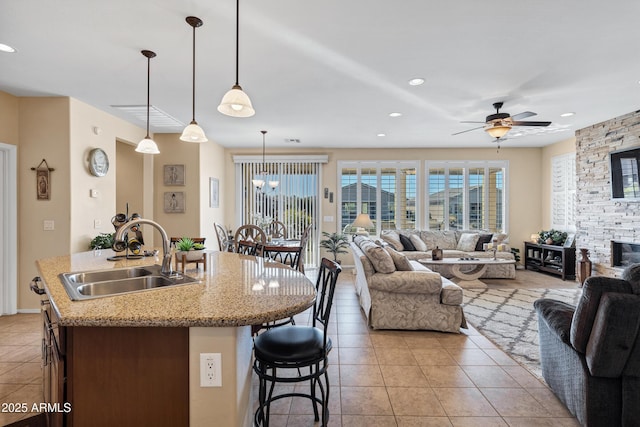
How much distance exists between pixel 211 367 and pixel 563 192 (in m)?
7.67

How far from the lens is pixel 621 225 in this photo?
193 inches

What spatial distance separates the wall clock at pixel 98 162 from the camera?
4258mm

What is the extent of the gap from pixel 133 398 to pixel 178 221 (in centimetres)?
512

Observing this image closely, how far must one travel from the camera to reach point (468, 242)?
6531 mm

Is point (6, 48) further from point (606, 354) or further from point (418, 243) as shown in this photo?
point (418, 243)

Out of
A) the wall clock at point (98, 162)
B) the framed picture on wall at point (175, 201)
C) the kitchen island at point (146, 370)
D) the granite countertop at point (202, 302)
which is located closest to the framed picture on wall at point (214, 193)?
the framed picture on wall at point (175, 201)

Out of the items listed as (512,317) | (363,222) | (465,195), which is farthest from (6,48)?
(465,195)

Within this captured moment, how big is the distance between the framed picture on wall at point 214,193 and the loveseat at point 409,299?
13.7 ft

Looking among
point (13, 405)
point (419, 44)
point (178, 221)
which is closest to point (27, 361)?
point (13, 405)

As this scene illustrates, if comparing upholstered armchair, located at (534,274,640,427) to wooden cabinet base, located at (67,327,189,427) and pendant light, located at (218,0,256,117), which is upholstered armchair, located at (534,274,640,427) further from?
pendant light, located at (218,0,256,117)

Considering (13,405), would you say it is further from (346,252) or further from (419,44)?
(346,252)

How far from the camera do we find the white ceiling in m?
2.29

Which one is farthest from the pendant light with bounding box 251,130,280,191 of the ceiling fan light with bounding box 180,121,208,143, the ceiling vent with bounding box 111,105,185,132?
the ceiling fan light with bounding box 180,121,208,143

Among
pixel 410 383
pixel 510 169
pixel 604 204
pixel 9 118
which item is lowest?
pixel 410 383
